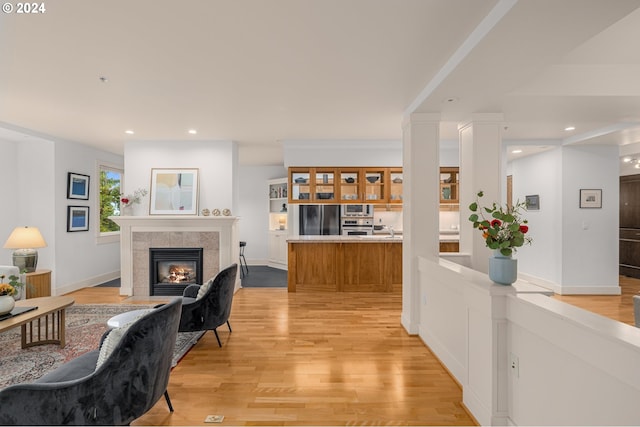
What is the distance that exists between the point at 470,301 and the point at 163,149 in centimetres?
573

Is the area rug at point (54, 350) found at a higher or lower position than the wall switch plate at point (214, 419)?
higher

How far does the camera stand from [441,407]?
2.39 metres

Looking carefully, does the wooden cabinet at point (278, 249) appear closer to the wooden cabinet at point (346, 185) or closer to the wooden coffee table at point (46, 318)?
the wooden cabinet at point (346, 185)

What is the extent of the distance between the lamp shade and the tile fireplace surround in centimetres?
115

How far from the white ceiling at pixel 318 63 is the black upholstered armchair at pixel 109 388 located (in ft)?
6.75

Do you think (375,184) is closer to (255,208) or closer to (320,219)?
(320,219)

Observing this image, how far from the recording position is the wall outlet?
1.94 m

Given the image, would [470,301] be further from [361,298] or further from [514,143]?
[514,143]

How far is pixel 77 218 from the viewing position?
6.11m

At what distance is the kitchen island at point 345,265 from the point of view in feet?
19.1

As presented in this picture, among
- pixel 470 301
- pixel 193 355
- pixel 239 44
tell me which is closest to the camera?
pixel 470 301

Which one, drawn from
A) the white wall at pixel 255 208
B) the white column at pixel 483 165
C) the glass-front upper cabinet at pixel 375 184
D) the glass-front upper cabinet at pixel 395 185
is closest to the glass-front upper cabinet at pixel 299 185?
the glass-front upper cabinet at pixel 375 184

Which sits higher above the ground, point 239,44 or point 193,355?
point 239,44

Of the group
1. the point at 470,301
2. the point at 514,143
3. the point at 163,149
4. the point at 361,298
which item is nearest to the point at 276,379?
the point at 470,301
